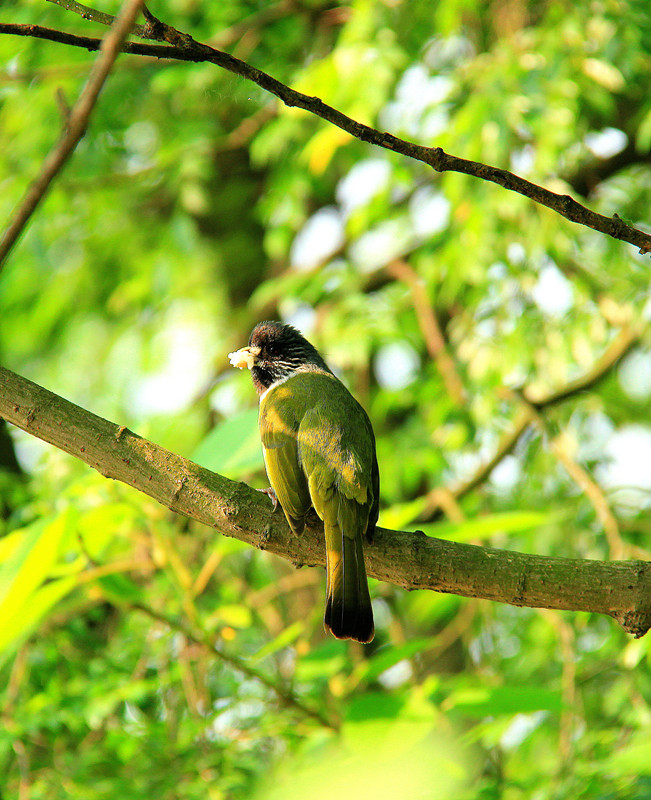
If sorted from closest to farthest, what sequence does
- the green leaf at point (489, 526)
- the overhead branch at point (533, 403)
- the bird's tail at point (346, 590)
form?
the bird's tail at point (346, 590) < the green leaf at point (489, 526) < the overhead branch at point (533, 403)

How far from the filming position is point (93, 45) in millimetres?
1945

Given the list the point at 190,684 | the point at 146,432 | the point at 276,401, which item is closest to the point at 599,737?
the point at 190,684

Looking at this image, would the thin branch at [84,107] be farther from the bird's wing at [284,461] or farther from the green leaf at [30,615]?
the green leaf at [30,615]

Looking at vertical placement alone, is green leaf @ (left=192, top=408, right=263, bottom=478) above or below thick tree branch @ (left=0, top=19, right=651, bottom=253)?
above

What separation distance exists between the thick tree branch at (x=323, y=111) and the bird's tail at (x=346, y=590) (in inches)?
51.5

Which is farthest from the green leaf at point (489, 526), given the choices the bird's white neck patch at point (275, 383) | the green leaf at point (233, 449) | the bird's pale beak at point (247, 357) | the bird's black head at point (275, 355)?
the bird's pale beak at point (247, 357)

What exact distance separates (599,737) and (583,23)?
399 cm

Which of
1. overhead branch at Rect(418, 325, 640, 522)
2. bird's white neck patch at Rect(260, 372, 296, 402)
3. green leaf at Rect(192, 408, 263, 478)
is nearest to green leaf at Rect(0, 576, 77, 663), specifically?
green leaf at Rect(192, 408, 263, 478)

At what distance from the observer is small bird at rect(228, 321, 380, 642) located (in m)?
2.82

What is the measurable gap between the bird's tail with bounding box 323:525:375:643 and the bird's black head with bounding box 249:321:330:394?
4.68ft

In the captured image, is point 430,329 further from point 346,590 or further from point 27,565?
point 27,565

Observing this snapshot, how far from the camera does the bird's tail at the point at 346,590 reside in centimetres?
278

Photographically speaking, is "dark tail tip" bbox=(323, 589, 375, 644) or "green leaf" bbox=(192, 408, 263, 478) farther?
"green leaf" bbox=(192, 408, 263, 478)

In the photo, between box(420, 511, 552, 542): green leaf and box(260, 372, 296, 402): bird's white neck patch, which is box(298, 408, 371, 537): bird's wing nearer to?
box(420, 511, 552, 542): green leaf
